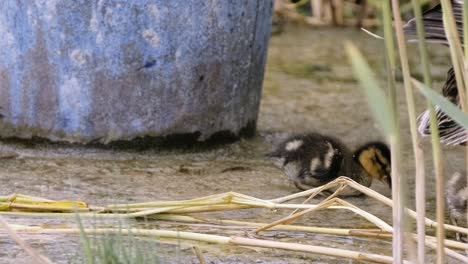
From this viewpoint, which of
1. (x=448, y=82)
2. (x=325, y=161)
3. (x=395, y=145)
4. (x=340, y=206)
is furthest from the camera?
(x=325, y=161)

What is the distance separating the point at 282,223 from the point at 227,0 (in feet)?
3.82

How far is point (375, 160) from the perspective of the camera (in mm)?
3590

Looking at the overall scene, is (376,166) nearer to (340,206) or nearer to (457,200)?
(457,200)

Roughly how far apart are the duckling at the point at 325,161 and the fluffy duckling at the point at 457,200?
462 millimetres

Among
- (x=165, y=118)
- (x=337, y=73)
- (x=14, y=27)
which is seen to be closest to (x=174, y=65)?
(x=165, y=118)

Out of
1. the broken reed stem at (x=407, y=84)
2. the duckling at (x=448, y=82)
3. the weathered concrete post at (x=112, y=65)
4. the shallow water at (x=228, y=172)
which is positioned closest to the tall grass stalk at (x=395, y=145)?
the broken reed stem at (x=407, y=84)

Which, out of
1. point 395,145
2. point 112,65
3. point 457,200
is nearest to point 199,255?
point 395,145

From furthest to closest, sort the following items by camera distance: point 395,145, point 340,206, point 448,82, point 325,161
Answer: point 325,161 → point 448,82 → point 340,206 → point 395,145

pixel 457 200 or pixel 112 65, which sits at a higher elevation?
pixel 112 65

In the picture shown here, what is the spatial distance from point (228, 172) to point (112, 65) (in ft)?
1.65

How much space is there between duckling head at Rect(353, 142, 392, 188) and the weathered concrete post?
1.70 ft

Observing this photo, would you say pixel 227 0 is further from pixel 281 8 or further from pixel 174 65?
pixel 281 8

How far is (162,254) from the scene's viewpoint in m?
2.51

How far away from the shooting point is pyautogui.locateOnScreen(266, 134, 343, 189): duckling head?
3.51 meters
